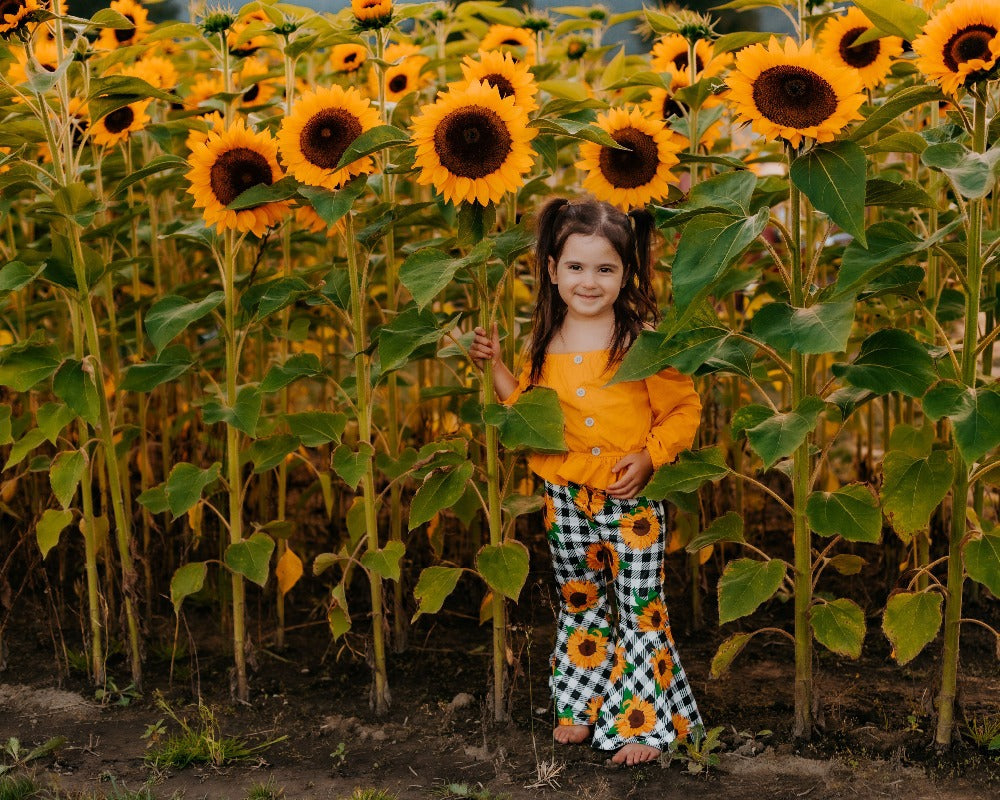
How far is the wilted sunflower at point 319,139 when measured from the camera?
250 centimetres

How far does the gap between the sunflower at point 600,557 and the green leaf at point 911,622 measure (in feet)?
2.04

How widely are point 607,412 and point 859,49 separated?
3.75 feet

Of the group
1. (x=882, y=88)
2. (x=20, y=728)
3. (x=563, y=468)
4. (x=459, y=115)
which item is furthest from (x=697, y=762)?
(x=882, y=88)

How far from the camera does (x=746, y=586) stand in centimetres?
243

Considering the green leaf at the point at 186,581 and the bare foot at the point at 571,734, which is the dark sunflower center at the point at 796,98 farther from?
the green leaf at the point at 186,581

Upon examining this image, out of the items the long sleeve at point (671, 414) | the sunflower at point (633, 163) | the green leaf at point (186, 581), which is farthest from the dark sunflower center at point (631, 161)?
the green leaf at point (186, 581)

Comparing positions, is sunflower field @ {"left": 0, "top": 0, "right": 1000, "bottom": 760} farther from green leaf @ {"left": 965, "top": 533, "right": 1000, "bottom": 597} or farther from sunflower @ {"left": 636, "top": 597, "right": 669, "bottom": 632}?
sunflower @ {"left": 636, "top": 597, "right": 669, "bottom": 632}

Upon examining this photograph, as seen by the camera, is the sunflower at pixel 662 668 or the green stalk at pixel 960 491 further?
the sunflower at pixel 662 668

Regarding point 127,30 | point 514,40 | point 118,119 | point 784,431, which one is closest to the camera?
point 784,431

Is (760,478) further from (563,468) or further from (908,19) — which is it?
(908,19)

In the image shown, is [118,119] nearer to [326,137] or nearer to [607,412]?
[326,137]

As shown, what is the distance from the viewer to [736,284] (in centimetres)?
250

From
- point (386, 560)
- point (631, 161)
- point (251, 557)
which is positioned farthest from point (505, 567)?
point (631, 161)

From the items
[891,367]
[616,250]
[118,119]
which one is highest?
[118,119]
